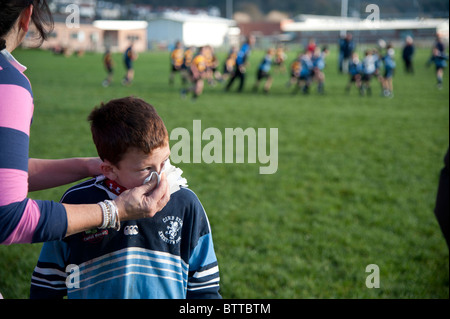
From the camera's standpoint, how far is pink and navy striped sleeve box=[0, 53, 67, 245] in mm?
1133

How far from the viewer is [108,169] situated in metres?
1.52

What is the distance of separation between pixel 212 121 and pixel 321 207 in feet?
19.4

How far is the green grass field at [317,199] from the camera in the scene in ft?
12.2

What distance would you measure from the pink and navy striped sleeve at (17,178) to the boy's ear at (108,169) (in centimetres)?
30

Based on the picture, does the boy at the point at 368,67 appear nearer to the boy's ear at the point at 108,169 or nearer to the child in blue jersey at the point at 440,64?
the child in blue jersey at the point at 440,64

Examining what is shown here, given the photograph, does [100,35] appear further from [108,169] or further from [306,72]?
[108,169]

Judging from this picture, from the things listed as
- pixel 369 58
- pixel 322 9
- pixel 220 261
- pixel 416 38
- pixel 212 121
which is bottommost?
pixel 220 261

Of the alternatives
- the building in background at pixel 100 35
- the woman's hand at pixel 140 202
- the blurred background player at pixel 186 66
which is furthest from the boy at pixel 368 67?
the building in background at pixel 100 35

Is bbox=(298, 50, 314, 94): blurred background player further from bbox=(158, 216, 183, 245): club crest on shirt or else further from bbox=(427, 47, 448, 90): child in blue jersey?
bbox=(158, 216, 183, 245): club crest on shirt

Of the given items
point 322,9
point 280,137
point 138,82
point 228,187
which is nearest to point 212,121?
point 280,137

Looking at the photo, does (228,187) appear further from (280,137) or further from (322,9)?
(322,9)

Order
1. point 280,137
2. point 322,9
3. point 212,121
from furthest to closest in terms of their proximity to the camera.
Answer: point 322,9
point 212,121
point 280,137

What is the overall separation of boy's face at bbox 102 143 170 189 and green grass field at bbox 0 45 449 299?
2.21 m
